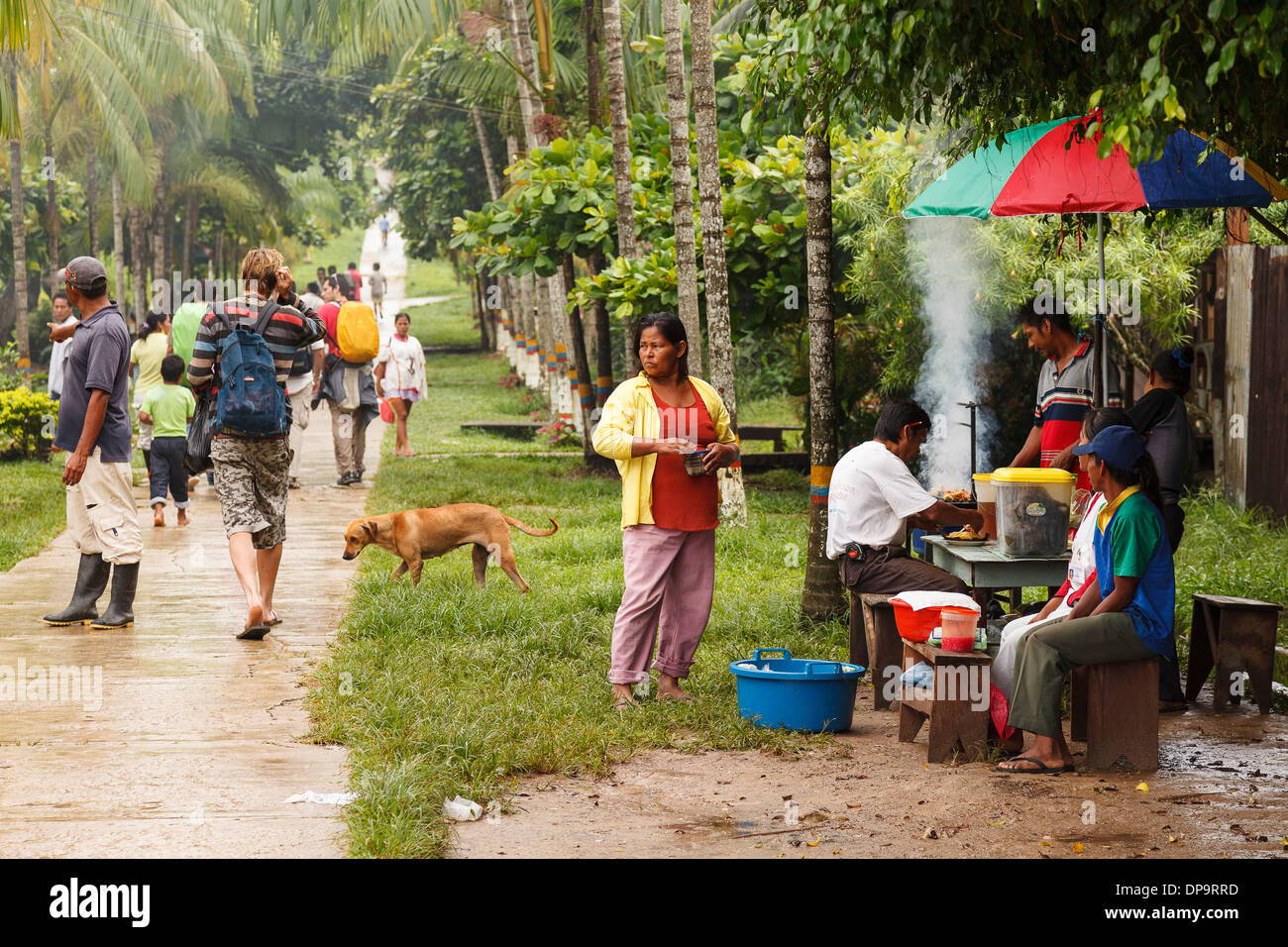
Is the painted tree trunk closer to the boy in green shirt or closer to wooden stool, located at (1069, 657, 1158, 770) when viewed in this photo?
the boy in green shirt

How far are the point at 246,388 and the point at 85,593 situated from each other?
1.60 metres

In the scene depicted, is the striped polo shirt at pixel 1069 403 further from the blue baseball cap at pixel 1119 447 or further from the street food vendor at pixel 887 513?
the blue baseball cap at pixel 1119 447

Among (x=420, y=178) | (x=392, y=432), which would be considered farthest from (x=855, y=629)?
(x=420, y=178)

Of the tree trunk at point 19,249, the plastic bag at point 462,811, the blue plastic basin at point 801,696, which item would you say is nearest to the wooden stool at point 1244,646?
the blue plastic basin at point 801,696

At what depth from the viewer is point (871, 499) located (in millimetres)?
6867

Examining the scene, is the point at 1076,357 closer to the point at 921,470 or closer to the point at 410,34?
the point at 921,470

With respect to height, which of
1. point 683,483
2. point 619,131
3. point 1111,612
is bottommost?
point 1111,612

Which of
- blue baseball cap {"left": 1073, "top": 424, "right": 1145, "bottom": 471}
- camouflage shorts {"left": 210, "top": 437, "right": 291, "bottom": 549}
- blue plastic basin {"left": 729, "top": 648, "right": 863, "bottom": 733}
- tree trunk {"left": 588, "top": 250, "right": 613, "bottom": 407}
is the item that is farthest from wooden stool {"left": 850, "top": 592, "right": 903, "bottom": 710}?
tree trunk {"left": 588, "top": 250, "right": 613, "bottom": 407}

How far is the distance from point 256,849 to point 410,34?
1750 centimetres

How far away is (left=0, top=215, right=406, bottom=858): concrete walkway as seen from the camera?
467cm

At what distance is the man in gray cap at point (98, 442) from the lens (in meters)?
7.59

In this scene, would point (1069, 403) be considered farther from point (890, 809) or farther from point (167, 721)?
point (167, 721)

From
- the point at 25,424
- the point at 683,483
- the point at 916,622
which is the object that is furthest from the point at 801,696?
the point at 25,424

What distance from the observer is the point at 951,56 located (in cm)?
491
